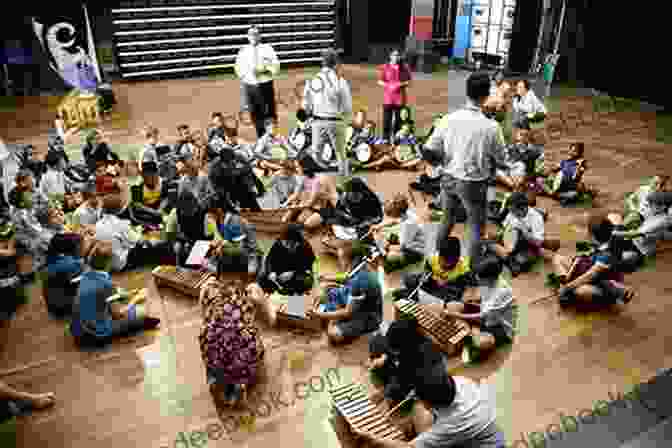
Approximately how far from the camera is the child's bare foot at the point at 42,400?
347 centimetres

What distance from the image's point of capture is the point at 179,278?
4.65 meters

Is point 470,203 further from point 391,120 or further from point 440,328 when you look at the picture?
point 391,120

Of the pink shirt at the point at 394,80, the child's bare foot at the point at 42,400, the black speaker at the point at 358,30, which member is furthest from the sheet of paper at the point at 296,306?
the black speaker at the point at 358,30

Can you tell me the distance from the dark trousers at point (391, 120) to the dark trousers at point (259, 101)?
188 centimetres

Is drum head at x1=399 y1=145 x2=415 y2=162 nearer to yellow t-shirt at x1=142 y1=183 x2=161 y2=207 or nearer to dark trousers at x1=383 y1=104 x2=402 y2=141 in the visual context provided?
dark trousers at x1=383 y1=104 x2=402 y2=141

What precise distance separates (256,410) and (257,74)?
218 inches

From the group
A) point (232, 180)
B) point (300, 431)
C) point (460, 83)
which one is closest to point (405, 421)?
point (300, 431)

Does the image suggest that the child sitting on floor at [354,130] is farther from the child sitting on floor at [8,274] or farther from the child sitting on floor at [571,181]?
the child sitting on floor at [8,274]

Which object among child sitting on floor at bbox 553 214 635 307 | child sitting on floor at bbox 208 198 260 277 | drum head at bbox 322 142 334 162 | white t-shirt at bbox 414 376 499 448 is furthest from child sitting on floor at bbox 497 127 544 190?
white t-shirt at bbox 414 376 499 448

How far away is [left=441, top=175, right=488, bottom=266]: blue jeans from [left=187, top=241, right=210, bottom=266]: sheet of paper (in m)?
2.22

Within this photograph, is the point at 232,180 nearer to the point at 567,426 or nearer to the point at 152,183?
the point at 152,183

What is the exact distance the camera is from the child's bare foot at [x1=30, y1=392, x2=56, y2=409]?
11.4 ft

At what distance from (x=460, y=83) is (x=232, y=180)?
31.5ft

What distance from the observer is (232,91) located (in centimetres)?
1251
